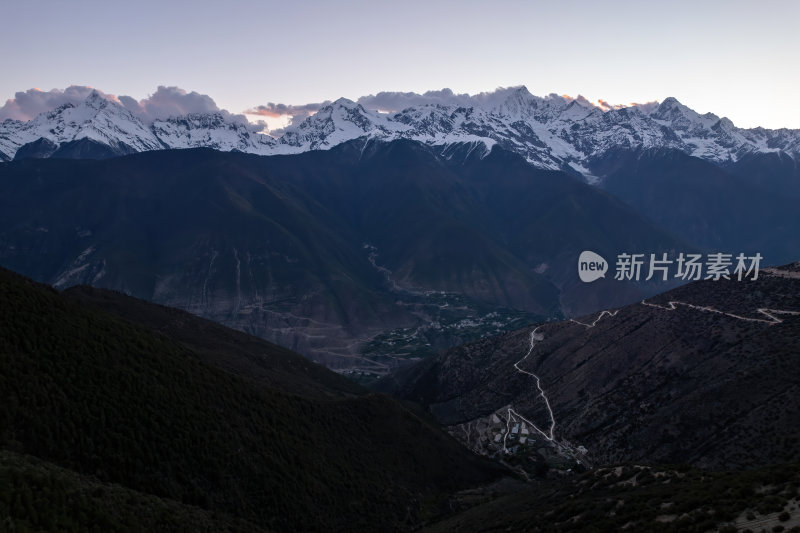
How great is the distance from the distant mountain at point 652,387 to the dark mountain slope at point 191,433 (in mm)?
13898

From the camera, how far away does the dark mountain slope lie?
45656mm

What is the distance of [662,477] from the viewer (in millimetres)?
46000

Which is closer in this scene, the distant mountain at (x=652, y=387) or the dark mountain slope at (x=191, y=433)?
the dark mountain slope at (x=191, y=433)

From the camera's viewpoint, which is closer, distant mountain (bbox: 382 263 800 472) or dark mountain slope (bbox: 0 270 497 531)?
dark mountain slope (bbox: 0 270 497 531)

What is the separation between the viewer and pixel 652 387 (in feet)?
258

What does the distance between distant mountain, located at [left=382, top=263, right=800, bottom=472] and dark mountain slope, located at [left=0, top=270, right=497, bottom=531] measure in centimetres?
1390

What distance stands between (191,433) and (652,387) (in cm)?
5731

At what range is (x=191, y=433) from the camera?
5266 cm

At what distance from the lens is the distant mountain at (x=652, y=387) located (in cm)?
6247

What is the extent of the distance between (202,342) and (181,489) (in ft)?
160

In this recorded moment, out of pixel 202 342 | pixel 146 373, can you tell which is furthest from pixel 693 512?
pixel 202 342

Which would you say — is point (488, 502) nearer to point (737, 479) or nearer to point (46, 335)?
point (737, 479)

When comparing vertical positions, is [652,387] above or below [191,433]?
above

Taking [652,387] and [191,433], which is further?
[652,387]
